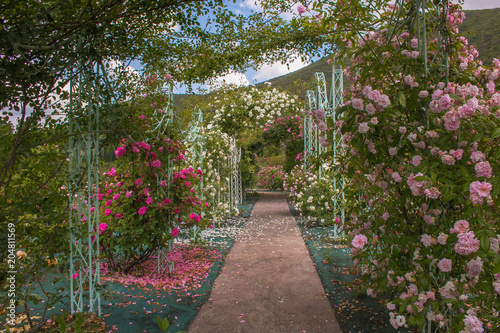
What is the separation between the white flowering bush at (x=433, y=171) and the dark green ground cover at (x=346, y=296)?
2.63ft

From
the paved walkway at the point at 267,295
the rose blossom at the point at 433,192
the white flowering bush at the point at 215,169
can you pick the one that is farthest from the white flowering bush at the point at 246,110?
the rose blossom at the point at 433,192

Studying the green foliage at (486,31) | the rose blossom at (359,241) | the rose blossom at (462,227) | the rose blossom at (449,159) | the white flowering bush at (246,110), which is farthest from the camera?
the green foliage at (486,31)

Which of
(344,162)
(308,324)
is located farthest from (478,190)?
(308,324)

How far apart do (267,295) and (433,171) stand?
2486 millimetres

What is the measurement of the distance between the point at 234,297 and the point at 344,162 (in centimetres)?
197

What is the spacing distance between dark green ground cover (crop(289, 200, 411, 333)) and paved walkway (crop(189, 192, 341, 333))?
0.30ft

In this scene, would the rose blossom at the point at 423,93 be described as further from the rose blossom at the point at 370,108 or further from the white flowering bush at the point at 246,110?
the white flowering bush at the point at 246,110

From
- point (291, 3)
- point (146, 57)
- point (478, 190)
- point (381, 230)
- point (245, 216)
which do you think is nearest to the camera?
point (478, 190)

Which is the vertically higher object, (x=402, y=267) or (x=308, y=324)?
(x=402, y=267)

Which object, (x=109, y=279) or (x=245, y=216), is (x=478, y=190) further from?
(x=245, y=216)

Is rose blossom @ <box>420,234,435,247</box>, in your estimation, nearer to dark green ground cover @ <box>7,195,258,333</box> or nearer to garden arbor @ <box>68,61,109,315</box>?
dark green ground cover @ <box>7,195,258,333</box>

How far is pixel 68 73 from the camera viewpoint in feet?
7.55

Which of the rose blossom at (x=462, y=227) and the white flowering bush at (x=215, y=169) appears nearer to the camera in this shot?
the rose blossom at (x=462, y=227)

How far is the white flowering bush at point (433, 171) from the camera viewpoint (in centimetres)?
144
